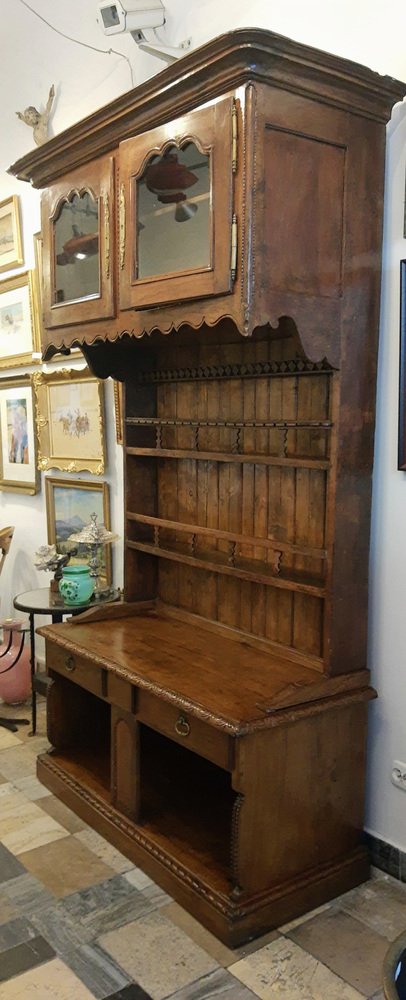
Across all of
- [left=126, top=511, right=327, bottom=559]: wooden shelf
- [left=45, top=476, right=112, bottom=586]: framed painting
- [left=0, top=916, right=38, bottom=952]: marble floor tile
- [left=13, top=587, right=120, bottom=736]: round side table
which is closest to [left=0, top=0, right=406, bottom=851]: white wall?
[left=126, top=511, right=327, bottom=559]: wooden shelf

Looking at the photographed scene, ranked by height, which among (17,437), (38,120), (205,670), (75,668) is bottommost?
(75,668)

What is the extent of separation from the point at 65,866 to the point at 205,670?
75cm

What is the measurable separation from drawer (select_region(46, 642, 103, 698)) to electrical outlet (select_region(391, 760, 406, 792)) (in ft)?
3.04

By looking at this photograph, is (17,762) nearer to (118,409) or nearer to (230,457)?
(118,409)

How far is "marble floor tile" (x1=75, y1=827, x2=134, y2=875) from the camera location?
2.34 meters

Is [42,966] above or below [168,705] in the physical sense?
below

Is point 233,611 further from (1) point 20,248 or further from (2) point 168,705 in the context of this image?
(1) point 20,248

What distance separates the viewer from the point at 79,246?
2.49 m

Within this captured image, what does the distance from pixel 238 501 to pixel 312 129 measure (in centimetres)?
114

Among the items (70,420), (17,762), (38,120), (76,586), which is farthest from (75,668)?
(38,120)

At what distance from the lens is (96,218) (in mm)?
2383

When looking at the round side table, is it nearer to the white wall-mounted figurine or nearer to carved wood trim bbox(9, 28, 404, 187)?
carved wood trim bbox(9, 28, 404, 187)

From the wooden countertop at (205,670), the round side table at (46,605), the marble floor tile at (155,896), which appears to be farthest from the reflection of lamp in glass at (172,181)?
the marble floor tile at (155,896)

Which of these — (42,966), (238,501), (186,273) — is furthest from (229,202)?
(42,966)
